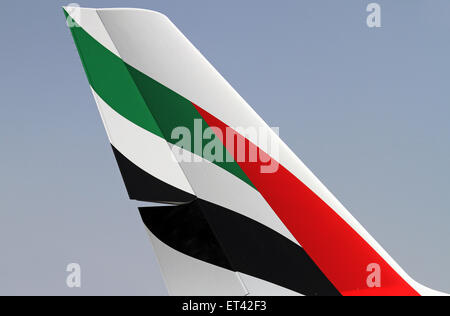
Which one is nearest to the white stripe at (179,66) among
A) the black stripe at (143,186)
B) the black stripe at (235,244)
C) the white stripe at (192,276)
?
the black stripe at (235,244)

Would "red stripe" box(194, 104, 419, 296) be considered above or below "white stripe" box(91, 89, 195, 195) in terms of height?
below

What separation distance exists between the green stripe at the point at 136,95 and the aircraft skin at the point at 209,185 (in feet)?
0.03

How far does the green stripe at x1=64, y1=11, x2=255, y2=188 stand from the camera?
564cm

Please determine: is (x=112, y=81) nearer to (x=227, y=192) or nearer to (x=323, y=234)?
(x=227, y=192)

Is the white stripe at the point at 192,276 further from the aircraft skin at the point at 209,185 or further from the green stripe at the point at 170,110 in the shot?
the green stripe at the point at 170,110

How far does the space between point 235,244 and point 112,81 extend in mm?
2048

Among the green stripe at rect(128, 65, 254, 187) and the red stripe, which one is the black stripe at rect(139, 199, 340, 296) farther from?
the green stripe at rect(128, 65, 254, 187)

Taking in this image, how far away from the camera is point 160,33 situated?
227 inches

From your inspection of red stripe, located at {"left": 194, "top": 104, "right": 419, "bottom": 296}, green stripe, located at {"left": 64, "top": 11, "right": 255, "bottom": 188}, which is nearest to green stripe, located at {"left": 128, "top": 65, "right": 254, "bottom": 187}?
green stripe, located at {"left": 64, "top": 11, "right": 255, "bottom": 188}

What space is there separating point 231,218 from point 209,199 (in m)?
0.29

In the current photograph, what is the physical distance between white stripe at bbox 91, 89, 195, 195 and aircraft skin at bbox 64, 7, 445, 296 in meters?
0.01

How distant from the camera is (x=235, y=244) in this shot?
5500 millimetres
